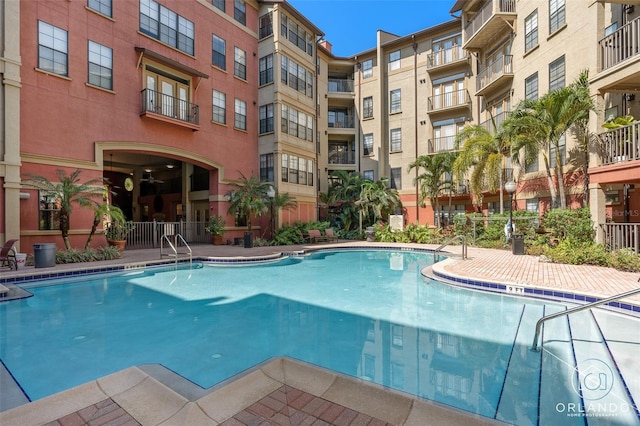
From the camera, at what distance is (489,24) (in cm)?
1752

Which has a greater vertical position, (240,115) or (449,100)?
(449,100)

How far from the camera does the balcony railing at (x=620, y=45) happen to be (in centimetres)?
984

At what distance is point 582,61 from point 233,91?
16623mm

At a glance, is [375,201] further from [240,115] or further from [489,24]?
[489,24]

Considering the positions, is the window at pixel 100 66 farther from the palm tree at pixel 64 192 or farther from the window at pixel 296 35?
A: the window at pixel 296 35

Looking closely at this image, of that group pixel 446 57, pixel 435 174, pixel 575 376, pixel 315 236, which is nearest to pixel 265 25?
pixel 446 57

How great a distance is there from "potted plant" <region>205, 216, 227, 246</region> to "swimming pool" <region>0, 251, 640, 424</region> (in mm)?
8344

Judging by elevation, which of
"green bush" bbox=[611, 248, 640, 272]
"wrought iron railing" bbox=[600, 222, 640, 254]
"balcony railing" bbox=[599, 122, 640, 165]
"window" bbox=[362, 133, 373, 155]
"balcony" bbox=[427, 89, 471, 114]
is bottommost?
"green bush" bbox=[611, 248, 640, 272]

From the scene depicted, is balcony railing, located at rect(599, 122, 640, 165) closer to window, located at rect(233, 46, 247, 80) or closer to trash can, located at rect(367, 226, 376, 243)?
trash can, located at rect(367, 226, 376, 243)

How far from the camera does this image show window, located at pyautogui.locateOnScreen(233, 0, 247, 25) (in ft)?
62.5

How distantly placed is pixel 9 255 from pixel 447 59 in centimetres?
2490

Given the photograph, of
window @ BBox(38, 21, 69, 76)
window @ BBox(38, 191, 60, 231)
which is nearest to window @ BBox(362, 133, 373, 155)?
window @ BBox(38, 21, 69, 76)

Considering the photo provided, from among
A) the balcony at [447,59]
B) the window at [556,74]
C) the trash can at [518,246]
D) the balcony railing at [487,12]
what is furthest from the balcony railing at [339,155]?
the trash can at [518,246]

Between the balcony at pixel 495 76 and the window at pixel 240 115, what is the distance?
46.3 feet
